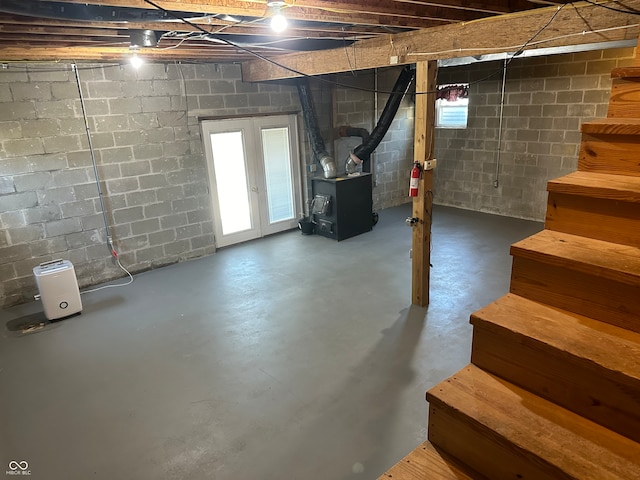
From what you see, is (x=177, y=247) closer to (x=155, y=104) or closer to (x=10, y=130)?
(x=155, y=104)

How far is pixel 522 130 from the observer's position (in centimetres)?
642

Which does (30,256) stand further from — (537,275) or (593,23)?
(593,23)

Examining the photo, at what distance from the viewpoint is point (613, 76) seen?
5.64 feet

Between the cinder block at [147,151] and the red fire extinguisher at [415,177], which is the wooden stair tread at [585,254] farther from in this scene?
the cinder block at [147,151]

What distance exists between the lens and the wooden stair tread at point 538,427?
3.71 ft

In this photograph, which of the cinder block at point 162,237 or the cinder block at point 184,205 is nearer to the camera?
the cinder block at point 162,237

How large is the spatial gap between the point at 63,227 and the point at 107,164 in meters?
0.82

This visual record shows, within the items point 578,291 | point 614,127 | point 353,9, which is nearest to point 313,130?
point 353,9

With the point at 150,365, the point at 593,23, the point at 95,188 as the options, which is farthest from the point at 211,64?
the point at 593,23

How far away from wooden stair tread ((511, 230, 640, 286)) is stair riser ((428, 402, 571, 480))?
0.59m

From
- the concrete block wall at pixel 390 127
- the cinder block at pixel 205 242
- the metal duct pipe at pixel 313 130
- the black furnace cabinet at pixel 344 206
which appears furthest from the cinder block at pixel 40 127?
the concrete block wall at pixel 390 127

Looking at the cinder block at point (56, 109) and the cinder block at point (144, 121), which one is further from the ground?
the cinder block at point (56, 109)

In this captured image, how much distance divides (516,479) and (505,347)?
0.40 m

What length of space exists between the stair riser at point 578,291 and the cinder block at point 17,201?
454 cm
